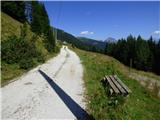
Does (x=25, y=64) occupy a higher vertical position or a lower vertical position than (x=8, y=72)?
higher

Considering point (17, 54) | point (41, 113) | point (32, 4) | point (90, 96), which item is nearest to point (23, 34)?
point (17, 54)

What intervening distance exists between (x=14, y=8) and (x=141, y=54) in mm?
44975

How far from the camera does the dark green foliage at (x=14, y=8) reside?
46.7 metres

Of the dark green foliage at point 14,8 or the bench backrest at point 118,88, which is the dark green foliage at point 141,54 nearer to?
the dark green foliage at point 14,8

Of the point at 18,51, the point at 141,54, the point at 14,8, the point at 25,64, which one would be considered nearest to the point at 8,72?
the point at 25,64

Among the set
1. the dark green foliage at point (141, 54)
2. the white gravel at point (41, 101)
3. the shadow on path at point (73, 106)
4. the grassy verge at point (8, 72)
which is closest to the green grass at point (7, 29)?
the grassy verge at point (8, 72)

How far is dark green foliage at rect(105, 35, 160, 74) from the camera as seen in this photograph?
251 ft

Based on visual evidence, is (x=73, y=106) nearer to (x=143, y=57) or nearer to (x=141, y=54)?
(x=143, y=57)

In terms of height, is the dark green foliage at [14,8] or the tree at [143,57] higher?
the dark green foliage at [14,8]

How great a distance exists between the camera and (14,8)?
4772 cm

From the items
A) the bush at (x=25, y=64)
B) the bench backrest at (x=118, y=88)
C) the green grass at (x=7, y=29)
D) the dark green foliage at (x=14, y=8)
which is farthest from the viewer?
the dark green foliage at (x=14, y=8)

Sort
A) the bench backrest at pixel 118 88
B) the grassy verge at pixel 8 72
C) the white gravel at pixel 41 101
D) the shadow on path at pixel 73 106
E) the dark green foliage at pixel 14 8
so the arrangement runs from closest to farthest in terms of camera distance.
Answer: the shadow on path at pixel 73 106, the white gravel at pixel 41 101, the bench backrest at pixel 118 88, the grassy verge at pixel 8 72, the dark green foliage at pixel 14 8

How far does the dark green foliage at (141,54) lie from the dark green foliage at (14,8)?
138 ft

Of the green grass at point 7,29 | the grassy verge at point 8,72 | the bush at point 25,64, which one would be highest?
the green grass at point 7,29
